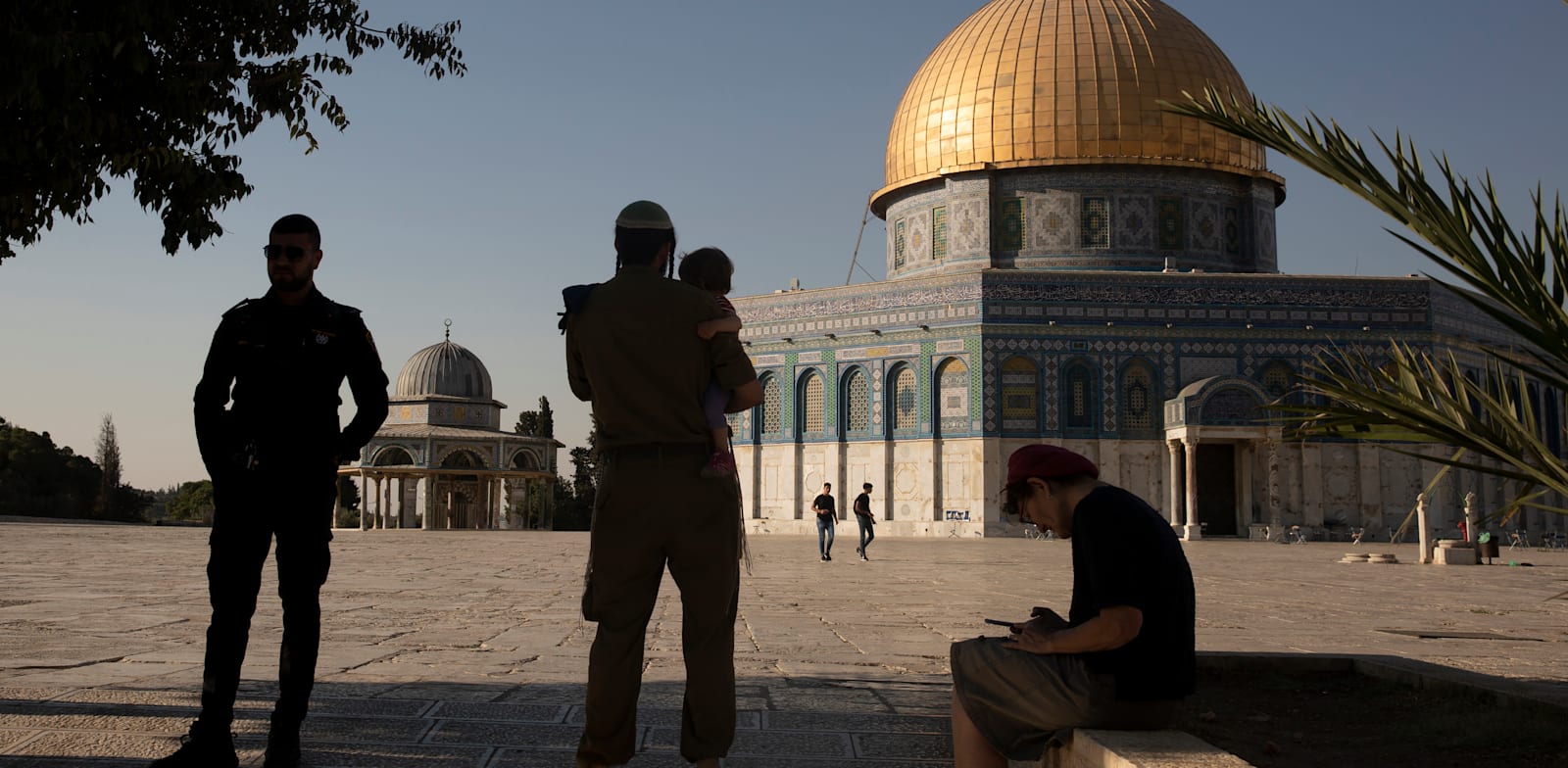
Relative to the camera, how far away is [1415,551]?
952 inches

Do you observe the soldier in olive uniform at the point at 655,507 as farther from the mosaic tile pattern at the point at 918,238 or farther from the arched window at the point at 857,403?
the mosaic tile pattern at the point at 918,238

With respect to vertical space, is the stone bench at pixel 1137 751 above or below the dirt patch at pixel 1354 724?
above

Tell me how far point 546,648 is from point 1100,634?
402cm

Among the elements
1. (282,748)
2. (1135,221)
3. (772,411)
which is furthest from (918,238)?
(282,748)

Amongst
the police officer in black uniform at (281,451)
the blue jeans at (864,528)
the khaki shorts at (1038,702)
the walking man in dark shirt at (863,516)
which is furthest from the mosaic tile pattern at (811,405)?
the khaki shorts at (1038,702)

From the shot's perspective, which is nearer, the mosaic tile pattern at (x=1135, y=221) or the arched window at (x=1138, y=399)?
the arched window at (x=1138, y=399)

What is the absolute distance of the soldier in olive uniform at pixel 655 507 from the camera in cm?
333

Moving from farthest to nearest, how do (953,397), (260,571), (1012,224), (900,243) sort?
(900,243)
(1012,224)
(953,397)
(260,571)

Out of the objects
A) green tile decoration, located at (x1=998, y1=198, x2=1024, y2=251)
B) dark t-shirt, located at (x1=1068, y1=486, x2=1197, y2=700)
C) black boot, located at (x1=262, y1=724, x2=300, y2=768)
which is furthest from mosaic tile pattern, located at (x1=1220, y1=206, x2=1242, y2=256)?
black boot, located at (x1=262, y1=724, x2=300, y2=768)

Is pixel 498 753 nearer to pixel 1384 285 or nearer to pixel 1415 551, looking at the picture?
pixel 1415 551

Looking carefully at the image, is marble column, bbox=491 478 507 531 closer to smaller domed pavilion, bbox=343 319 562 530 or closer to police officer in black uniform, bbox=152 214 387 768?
smaller domed pavilion, bbox=343 319 562 530

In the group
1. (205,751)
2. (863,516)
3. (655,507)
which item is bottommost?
(205,751)

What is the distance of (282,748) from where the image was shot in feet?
11.4

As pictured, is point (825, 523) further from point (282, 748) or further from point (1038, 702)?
point (1038, 702)
